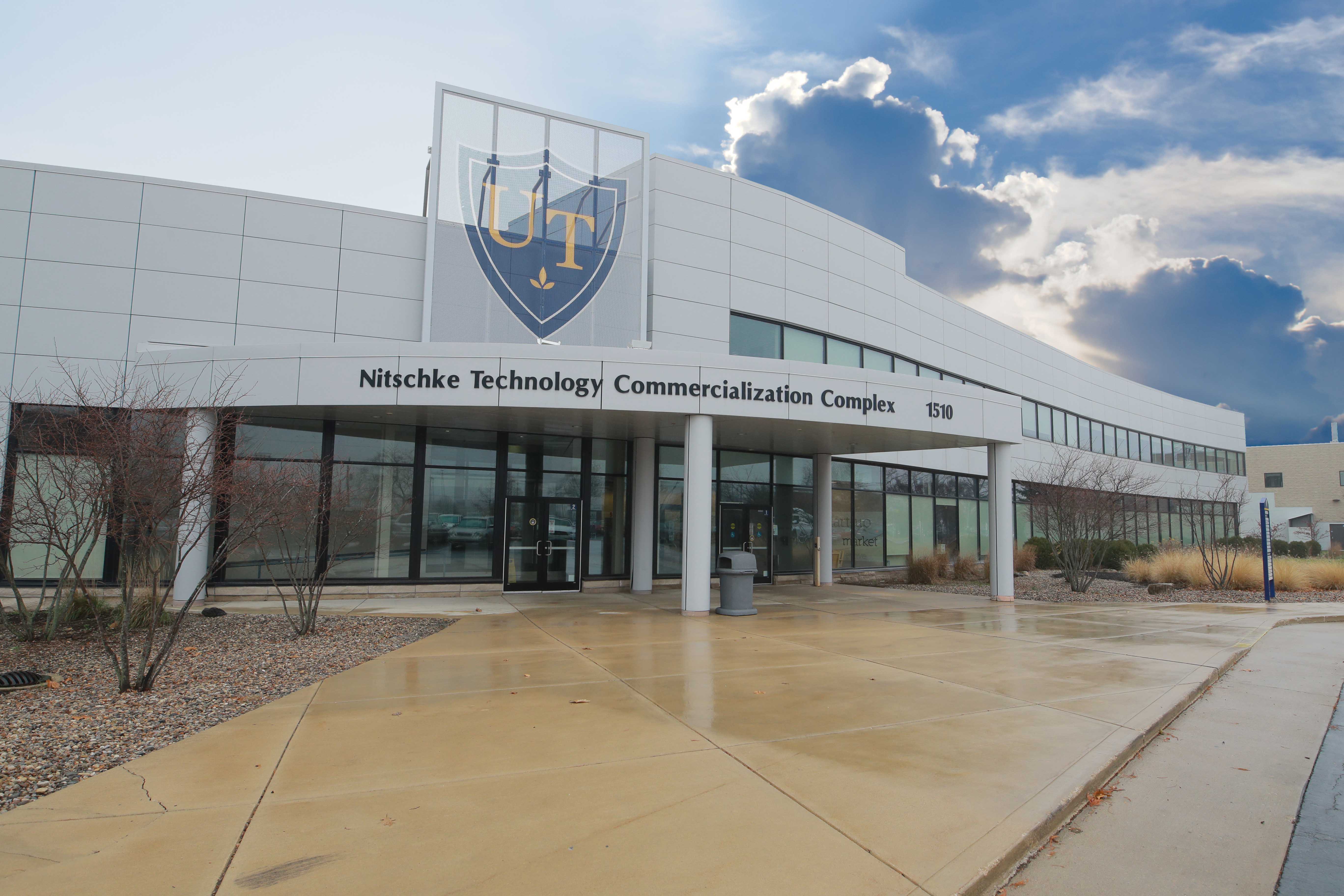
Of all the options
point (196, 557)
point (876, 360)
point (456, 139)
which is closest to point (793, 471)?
point (876, 360)

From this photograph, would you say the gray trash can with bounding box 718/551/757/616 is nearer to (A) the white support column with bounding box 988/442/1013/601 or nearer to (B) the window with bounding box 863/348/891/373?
(A) the white support column with bounding box 988/442/1013/601

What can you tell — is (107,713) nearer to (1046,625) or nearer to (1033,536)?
(1046,625)

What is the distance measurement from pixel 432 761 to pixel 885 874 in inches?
125

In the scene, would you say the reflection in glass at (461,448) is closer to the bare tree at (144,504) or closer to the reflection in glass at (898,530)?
the bare tree at (144,504)

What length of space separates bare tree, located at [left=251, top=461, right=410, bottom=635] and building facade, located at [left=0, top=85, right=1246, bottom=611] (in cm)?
18

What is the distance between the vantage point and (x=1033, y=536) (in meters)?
30.0

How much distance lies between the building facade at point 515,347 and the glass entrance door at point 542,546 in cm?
5

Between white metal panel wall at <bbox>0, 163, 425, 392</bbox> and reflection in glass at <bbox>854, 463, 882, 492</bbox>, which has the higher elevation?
white metal panel wall at <bbox>0, 163, 425, 392</bbox>

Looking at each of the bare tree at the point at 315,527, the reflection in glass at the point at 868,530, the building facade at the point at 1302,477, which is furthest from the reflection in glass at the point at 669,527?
the building facade at the point at 1302,477

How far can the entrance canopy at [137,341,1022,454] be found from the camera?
13.2 metres

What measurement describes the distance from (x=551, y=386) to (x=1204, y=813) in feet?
35.8

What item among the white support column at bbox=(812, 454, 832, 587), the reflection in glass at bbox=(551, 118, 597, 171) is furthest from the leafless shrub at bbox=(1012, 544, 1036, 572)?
the reflection in glass at bbox=(551, 118, 597, 171)

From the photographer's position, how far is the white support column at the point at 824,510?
67.9ft

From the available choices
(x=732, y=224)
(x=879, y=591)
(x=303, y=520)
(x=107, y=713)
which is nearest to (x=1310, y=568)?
(x=879, y=591)
